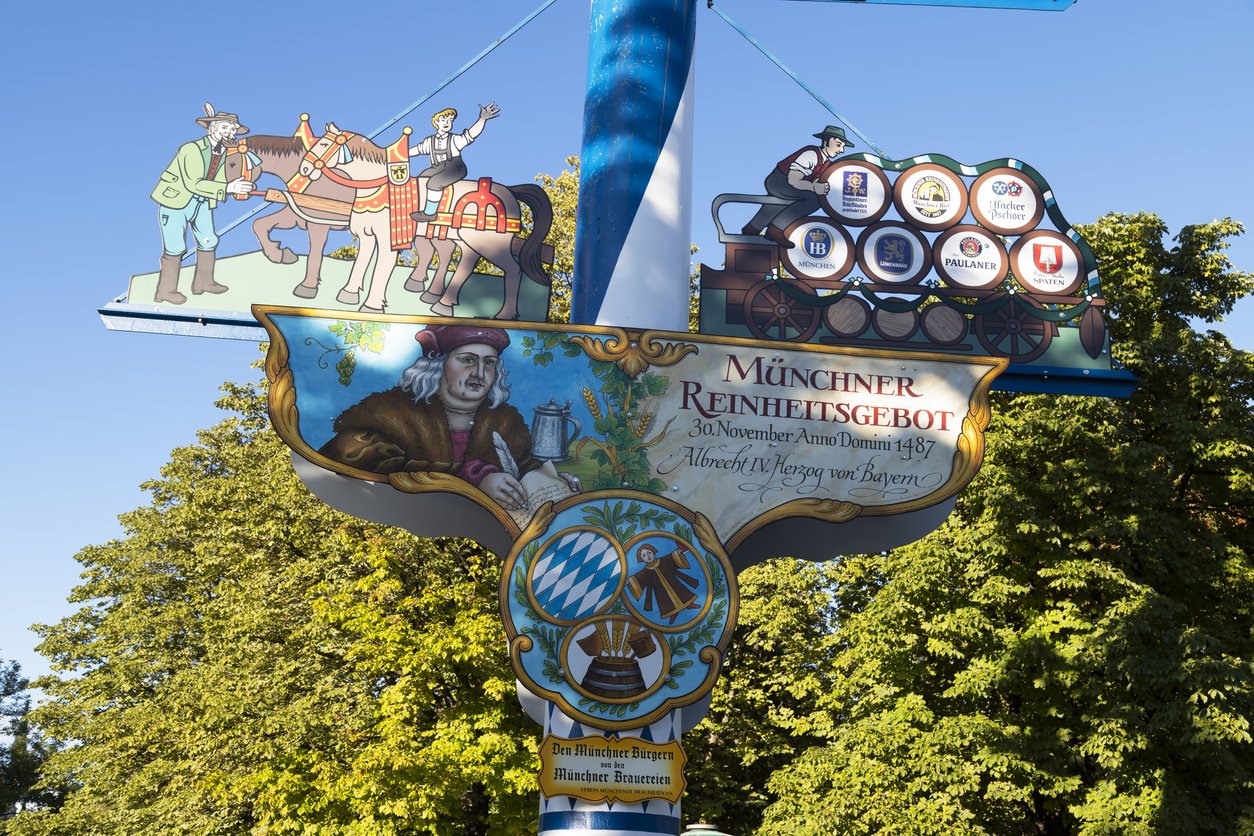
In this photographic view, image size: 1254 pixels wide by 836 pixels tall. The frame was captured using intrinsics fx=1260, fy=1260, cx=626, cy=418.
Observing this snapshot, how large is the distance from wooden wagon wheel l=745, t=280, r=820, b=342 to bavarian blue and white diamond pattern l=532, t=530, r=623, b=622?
220cm

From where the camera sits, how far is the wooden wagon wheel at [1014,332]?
9703 mm

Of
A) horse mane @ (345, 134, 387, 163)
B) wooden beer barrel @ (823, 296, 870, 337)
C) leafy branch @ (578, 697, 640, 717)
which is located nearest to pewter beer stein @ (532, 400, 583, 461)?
leafy branch @ (578, 697, 640, 717)

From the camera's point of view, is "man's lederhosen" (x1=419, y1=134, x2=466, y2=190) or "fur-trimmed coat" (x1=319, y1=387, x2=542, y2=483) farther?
"man's lederhosen" (x1=419, y1=134, x2=466, y2=190)

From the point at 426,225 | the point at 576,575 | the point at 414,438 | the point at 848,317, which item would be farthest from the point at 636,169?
the point at 576,575

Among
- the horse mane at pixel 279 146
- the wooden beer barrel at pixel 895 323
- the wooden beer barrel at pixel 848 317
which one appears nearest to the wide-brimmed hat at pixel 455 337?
the horse mane at pixel 279 146

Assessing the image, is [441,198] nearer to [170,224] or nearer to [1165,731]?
[170,224]

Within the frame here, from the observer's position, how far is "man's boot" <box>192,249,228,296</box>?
961cm

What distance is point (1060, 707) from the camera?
789 inches

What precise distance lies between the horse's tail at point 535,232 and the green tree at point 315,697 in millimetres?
12219

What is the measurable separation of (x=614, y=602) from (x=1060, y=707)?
14.0 metres

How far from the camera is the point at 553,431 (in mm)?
8781

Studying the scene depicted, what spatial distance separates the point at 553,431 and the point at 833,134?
3805 millimetres

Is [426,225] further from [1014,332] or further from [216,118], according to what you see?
[1014,332]

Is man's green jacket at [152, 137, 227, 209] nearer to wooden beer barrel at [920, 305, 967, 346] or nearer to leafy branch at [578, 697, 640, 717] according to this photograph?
leafy branch at [578, 697, 640, 717]
